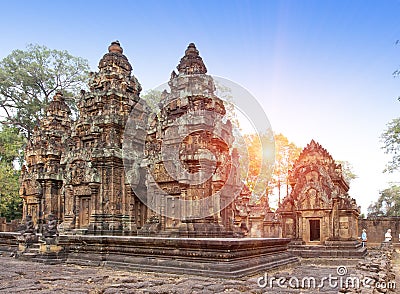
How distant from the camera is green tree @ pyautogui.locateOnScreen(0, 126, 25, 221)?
26.2m

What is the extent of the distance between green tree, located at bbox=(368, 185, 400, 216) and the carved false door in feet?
123

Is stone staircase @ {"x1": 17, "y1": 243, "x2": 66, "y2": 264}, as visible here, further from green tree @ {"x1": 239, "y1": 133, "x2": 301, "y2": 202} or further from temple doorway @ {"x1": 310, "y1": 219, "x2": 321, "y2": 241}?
green tree @ {"x1": 239, "y1": 133, "x2": 301, "y2": 202}

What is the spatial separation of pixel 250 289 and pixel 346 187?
1231cm

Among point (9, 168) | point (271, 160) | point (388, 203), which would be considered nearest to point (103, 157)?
point (9, 168)

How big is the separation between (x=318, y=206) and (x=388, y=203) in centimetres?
3417

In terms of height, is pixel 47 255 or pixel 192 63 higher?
pixel 192 63

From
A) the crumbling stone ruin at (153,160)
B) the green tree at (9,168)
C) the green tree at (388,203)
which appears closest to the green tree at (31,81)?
the green tree at (9,168)

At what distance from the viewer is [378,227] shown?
Answer: 1045 inches

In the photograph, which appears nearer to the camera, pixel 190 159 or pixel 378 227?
pixel 190 159

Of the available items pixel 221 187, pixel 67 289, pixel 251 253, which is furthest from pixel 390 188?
pixel 67 289

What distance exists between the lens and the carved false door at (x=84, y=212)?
14.9 m

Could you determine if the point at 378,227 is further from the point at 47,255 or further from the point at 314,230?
the point at 47,255

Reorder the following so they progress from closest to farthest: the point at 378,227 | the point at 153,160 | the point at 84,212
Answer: the point at 153,160, the point at 84,212, the point at 378,227

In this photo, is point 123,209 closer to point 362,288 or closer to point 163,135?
point 163,135
